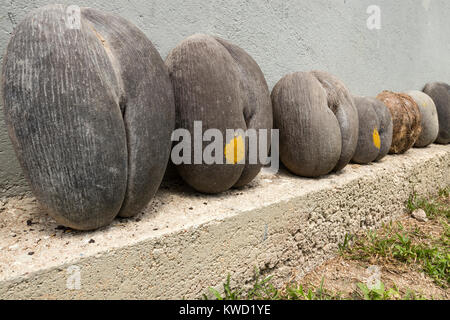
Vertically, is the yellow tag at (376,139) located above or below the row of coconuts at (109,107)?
below

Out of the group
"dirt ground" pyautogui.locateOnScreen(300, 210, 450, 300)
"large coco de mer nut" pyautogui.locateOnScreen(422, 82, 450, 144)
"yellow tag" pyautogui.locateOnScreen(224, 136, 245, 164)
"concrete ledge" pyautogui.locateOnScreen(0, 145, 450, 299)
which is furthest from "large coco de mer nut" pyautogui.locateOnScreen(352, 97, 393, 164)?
"large coco de mer nut" pyautogui.locateOnScreen(422, 82, 450, 144)

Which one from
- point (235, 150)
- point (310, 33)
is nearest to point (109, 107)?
point (235, 150)

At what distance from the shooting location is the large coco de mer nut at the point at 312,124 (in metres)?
1.59

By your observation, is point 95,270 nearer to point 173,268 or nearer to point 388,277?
point 173,268

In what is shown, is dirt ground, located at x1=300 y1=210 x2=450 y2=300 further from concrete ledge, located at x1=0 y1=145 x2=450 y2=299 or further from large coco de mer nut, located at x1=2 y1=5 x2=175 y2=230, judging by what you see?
large coco de mer nut, located at x1=2 y1=5 x2=175 y2=230

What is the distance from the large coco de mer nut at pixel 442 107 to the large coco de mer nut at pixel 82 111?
3126mm

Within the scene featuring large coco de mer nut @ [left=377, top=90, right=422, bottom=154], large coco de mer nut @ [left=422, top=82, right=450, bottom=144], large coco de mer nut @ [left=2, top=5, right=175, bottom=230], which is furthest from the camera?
large coco de mer nut @ [left=422, top=82, right=450, bottom=144]

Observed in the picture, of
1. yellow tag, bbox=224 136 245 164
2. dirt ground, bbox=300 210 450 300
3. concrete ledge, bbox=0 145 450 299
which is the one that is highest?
yellow tag, bbox=224 136 245 164

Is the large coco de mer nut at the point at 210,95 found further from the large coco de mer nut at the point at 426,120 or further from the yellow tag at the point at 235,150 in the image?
the large coco de mer nut at the point at 426,120

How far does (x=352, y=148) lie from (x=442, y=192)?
1.55 metres

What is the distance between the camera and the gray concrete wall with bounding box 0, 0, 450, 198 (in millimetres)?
1360

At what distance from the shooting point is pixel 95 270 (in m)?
0.87

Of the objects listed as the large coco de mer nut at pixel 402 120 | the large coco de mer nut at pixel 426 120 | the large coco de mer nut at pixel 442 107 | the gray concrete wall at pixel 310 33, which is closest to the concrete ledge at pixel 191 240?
the gray concrete wall at pixel 310 33

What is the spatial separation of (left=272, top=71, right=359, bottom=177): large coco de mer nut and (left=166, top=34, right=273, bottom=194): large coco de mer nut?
1.10 feet
